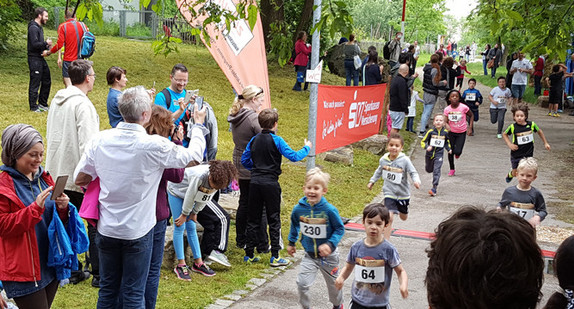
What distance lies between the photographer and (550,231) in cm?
1046

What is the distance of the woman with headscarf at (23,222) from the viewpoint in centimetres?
451

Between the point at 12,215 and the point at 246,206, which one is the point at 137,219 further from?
the point at 246,206

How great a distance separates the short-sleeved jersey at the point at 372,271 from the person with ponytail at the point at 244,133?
2.75 meters

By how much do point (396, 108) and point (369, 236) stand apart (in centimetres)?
1140

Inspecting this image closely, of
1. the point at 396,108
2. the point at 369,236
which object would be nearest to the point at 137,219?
the point at 369,236

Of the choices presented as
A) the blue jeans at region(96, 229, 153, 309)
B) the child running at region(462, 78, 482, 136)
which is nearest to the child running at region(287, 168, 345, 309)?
the blue jeans at region(96, 229, 153, 309)

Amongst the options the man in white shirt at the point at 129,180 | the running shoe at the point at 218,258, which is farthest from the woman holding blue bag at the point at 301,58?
the man in white shirt at the point at 129,180

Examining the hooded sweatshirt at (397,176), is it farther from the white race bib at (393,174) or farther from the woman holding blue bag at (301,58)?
the woman holding blue bag at (301,58)

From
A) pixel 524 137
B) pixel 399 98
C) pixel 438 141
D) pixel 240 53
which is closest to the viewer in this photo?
pixel 240 53

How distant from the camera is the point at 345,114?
499 inches

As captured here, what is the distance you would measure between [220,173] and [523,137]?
22.7ft

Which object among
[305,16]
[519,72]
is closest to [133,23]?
[305,16]

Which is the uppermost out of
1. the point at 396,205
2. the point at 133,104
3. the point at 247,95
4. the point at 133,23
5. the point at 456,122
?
the point at 133,23

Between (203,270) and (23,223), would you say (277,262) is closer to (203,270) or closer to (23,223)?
(203,270)
